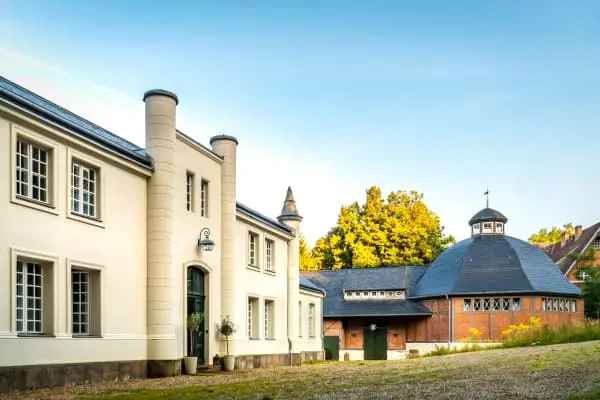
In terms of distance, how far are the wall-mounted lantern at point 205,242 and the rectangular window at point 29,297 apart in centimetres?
678

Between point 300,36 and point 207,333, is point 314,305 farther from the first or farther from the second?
point 300,36

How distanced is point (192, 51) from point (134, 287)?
280 inches

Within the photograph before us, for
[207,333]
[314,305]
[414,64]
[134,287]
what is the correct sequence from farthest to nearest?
[314,305], [207,333], [134,287], [414,64]

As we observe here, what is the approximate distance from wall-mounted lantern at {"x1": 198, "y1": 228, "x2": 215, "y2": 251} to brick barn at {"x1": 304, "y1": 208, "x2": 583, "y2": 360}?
24.6 metres

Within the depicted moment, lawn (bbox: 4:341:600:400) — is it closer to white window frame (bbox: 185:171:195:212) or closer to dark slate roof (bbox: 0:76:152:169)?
dark slate roof (bbox: 0:76:152:169)

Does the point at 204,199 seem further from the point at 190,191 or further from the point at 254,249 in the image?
the point at 254,249

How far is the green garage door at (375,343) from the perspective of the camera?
51438mm

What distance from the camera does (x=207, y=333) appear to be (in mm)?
22781

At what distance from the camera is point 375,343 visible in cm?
5191

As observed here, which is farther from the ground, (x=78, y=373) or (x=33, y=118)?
(x=33, y=118)

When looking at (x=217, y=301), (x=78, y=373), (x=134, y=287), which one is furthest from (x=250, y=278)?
(x=78, y=373)

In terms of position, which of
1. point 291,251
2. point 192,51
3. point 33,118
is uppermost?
point 192,51

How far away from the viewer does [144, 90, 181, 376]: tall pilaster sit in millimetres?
19172

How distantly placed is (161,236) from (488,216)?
39.8 meters
